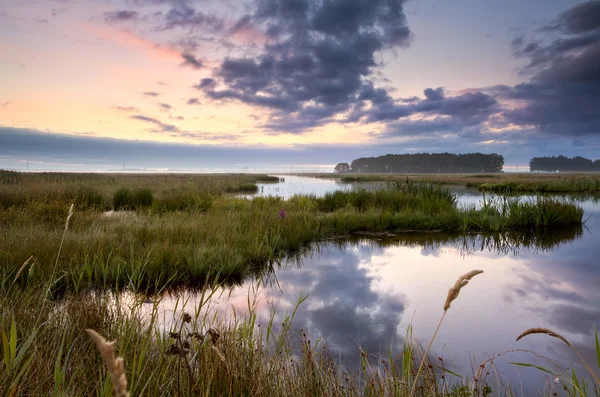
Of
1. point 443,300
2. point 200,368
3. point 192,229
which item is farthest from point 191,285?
point 443,300

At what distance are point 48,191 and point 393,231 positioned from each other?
12.9m

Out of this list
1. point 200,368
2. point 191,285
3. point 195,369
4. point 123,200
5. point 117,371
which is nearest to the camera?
point 117,371

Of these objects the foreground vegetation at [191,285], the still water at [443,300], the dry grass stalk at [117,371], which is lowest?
the still water at [443,300]

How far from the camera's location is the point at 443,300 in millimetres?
5508

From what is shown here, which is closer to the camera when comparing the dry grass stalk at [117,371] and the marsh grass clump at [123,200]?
the dry grass stalk at [117,371]

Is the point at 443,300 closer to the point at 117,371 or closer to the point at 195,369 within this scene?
the point at 195,369

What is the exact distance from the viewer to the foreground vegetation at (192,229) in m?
5.47

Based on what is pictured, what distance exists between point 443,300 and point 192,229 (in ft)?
18.5

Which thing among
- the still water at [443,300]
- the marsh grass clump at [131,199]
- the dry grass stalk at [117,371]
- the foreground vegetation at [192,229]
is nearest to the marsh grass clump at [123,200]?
the marsh grass clump at [131,199]

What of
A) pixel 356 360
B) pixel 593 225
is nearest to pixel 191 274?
pixel 356 360

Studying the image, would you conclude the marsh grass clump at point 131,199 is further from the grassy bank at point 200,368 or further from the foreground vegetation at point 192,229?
the grassy bank at point 200,368

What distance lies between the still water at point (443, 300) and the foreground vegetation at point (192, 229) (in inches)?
29.4

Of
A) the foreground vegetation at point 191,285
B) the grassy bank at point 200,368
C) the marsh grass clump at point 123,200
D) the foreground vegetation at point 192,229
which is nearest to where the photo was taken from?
the grassy bank at point 200,368

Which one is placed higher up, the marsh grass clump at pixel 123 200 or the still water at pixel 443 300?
the marsh grass clump at pixel 123 200
